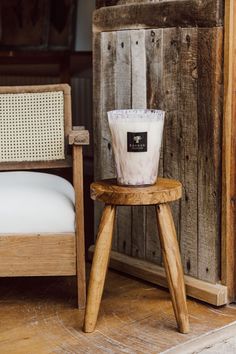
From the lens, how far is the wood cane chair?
8.26 ft

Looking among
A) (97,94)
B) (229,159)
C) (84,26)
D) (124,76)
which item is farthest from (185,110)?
(84,26)

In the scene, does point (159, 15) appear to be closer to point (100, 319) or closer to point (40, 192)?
point (40, 192)

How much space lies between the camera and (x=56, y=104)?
2.64 m

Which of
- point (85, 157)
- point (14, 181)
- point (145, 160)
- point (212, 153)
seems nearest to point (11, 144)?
point (14, 181)

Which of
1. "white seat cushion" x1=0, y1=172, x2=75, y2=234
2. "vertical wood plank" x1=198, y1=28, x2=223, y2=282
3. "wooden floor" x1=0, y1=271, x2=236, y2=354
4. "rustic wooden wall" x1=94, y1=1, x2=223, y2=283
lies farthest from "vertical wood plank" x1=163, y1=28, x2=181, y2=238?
"white seat cushion" x1=0, y1=172, x2=75, y2=234

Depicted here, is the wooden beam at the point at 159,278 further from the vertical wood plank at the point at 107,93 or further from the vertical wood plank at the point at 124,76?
the vertical wood plank at the point at 107,93

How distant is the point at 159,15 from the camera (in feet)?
9.00

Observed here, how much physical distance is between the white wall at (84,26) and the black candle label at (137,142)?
8.31 feet

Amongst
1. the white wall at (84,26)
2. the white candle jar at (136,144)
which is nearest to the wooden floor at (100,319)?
the white candle jar at (136,144)

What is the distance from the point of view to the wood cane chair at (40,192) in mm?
2518

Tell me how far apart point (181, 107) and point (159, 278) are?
2.29 ft

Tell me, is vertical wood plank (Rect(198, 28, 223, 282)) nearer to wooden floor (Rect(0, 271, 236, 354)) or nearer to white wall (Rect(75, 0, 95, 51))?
wooden floor (Rect(0, 271, 236, 354))

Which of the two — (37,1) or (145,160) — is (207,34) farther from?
(37,1)

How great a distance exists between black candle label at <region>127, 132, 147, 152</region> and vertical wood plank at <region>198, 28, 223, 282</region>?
36 centimetres
